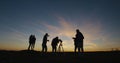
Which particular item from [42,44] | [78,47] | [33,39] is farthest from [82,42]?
[33,39]

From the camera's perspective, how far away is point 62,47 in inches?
1037

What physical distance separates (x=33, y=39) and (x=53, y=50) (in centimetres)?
351

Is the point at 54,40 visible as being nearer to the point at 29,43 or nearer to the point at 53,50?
the point at 53,50
